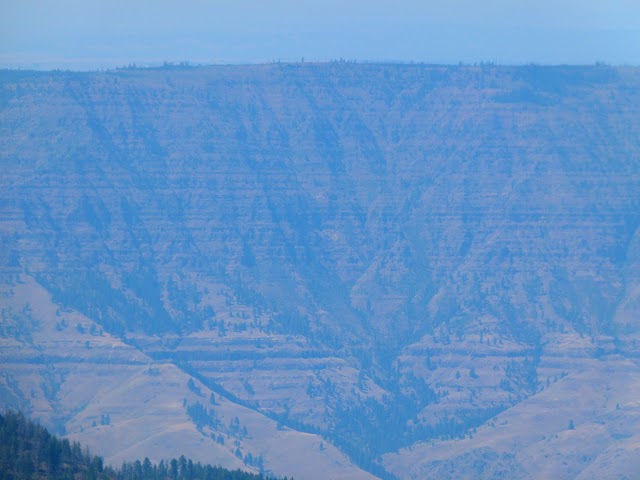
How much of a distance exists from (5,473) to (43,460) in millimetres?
5507

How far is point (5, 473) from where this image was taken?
182 m

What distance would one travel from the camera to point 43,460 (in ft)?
614

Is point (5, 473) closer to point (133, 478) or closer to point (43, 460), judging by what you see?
point (43, 460)

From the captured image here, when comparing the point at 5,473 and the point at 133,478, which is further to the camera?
the point at 133,478

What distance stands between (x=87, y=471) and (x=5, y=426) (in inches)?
361

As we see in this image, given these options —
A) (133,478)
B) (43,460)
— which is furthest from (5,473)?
(133,478)

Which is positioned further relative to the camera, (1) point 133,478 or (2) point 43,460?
(1) point 133,478

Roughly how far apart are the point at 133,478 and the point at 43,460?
13.4 metres

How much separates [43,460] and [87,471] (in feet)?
9.94

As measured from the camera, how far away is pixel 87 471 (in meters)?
187

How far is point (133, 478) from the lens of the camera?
653 feet
